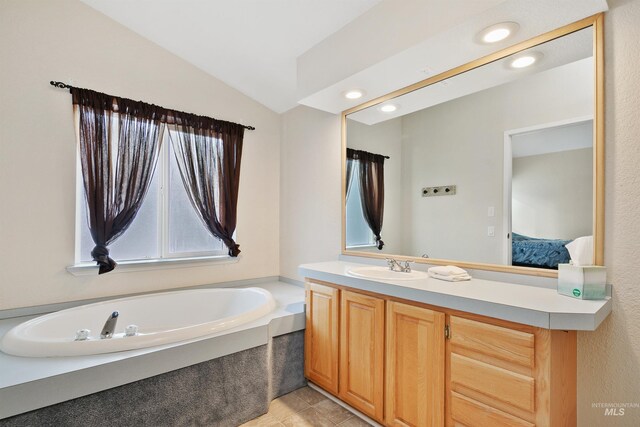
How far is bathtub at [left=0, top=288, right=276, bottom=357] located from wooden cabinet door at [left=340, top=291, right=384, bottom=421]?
2.23ft

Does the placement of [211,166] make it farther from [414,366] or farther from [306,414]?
[414,366]

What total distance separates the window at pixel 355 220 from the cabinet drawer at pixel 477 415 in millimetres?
1345

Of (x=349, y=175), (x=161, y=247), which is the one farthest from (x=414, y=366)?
(x=161, y=247)

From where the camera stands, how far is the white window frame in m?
2.56

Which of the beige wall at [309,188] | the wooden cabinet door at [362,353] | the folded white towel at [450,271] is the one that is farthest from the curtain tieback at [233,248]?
the folded white towel at [450,271]

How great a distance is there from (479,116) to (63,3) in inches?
129

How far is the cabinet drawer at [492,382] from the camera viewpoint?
127 cm

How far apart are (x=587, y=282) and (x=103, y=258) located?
313 cm

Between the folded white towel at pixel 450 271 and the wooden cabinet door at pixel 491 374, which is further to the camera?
the folded white towel at pixel 450 271

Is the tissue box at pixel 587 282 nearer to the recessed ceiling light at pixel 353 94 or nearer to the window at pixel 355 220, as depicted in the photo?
the window at pixel 355 220

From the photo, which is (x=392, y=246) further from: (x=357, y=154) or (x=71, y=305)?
(x=71, y=305)

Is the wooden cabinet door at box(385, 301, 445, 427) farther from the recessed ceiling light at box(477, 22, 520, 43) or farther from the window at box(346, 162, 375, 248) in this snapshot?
the recessed ceiling light at box(477, 22, 520, 43)

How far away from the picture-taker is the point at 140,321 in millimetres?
2615

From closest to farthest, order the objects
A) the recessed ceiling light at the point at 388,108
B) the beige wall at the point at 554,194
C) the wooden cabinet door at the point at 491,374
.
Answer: the wooden cabinet door at the point at 491,374 → the beige wall at the point at 554,194 → the recessed ceiling light at the point at 388,108
